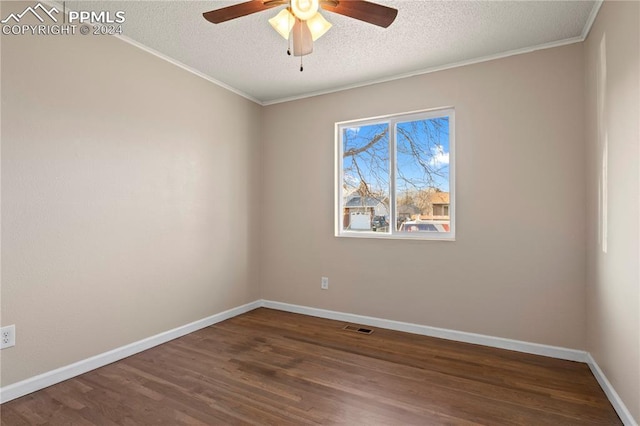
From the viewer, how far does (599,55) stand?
233 centimetres

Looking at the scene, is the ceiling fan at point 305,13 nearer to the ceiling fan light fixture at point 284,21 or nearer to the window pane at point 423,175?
the ceiling fan light fixture at point 284,21

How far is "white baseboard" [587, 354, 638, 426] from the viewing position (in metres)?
1.84

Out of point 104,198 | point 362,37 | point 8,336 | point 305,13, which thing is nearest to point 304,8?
point 305,13

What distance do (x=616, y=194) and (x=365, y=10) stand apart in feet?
5.89

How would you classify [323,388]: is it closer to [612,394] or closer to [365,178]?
[612,394]

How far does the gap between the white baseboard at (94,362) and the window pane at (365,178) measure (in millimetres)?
1829

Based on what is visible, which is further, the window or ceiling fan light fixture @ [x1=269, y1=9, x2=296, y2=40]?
the window

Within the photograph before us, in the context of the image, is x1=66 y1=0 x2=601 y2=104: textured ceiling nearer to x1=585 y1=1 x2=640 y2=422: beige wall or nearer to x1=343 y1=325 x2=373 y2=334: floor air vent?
x1=585 y1=1 x2=640 y2=422: beige wall

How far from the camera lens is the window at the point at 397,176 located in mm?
3326

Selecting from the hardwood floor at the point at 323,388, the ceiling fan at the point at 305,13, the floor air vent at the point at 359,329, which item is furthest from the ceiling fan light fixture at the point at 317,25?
the floor air vent at the point at 359,329

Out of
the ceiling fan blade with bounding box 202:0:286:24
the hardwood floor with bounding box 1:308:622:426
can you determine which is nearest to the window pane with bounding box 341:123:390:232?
the hardwood floor with bounding box 1:308:622:426

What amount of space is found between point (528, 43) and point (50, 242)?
12.7 feet

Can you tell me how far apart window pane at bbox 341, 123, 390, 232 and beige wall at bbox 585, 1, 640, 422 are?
1715 mm

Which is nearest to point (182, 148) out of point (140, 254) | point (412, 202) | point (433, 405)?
point (140, 254)
